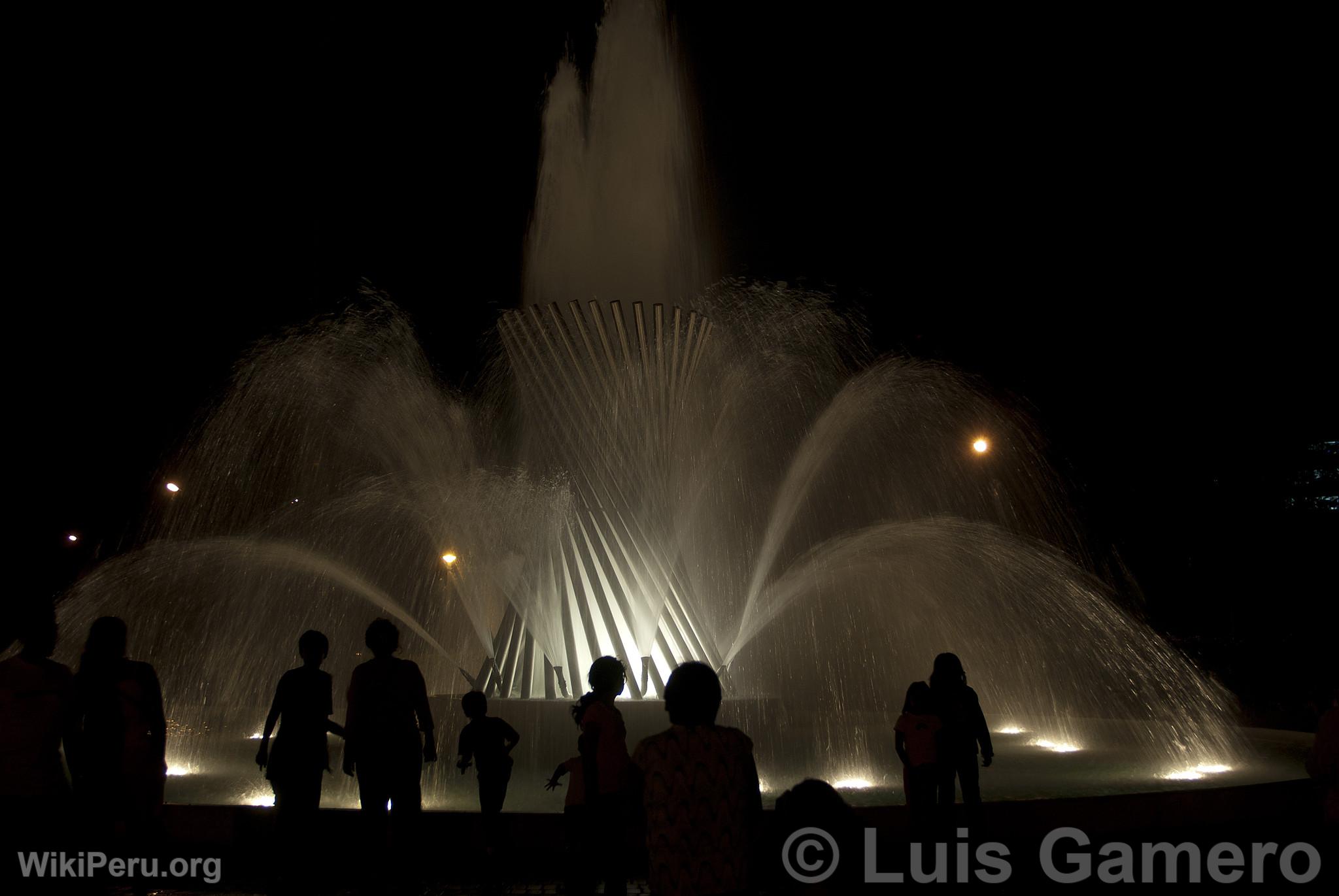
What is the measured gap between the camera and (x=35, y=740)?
4.45m

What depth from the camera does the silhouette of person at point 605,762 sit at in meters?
4.53

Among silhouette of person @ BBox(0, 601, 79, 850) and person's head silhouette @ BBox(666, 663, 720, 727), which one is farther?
silhouette of person @ BBox(0, 601, 79, 850)

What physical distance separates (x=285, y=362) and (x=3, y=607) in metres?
16.6

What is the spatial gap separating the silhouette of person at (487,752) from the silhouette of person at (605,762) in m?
Result: 1.37

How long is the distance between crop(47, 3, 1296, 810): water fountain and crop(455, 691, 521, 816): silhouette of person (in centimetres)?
205

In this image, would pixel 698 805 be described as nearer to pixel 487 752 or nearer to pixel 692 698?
pixel 692 698

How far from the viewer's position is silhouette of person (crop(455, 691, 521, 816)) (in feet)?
19.4

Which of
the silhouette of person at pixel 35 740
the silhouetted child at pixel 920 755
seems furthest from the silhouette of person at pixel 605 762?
the silhouette of person at pixel 35 740

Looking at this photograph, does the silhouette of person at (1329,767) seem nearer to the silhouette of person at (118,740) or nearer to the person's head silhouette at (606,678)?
the person's head silhouette at (606,678)

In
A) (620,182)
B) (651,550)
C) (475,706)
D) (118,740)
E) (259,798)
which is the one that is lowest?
(259,798)

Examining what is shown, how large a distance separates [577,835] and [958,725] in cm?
267

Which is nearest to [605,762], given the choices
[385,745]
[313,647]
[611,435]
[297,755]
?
[385,745]

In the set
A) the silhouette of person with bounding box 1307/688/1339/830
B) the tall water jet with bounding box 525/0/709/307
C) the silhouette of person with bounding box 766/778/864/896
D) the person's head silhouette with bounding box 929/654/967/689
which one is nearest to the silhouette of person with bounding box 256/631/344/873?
the silhouette of person with bounding box 766/778/864/896

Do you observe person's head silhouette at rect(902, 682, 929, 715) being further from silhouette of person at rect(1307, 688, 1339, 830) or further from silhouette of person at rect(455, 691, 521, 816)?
silhouette of person at rect(455, 691, 521, 816)
